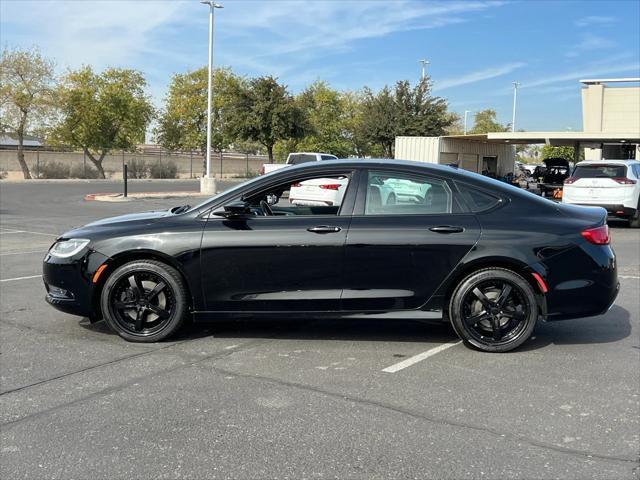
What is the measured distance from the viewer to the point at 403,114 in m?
42.8

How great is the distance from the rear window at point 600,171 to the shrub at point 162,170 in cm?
3835

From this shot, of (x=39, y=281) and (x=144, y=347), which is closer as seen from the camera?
(x=144, y=347)

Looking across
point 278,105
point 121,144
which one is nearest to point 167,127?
point 121,144

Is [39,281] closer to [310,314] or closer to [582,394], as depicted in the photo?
[310,314]

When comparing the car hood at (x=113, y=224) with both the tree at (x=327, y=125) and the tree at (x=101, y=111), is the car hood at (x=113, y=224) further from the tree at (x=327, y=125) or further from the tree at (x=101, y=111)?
the tree at (x=327, y=125)

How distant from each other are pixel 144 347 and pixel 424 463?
9.52 feet

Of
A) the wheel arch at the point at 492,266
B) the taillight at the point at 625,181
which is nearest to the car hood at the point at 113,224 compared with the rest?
the wheel arch at the point at 492,266

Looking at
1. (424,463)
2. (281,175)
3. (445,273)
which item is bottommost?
(424,463)

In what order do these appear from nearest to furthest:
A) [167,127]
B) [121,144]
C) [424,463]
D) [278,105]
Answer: [424,463]
[278,105]
[121,144]
[167,127]

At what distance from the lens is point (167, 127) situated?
62438 millimetres

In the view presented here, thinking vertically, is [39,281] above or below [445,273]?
below

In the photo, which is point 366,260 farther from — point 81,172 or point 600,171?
point 81,172

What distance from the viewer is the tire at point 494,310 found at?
518 cm

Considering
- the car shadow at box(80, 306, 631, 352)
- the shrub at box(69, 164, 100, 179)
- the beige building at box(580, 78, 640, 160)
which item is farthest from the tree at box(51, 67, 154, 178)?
the car shadow at box(80, 306, 631, 352)
